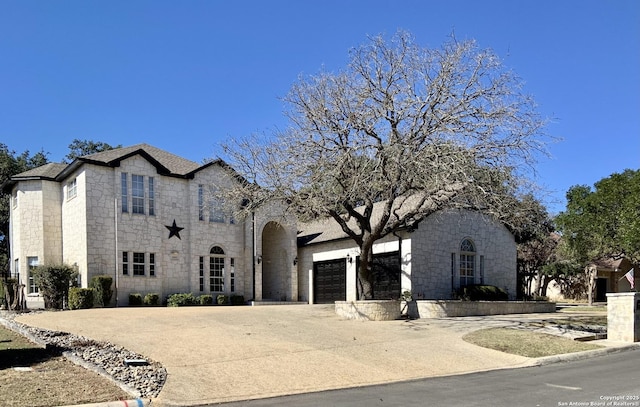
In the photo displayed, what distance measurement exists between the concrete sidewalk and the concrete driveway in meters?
0.02

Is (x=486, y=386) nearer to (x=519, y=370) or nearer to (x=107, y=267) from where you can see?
(x=519, y=370)

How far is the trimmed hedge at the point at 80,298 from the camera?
959 inches

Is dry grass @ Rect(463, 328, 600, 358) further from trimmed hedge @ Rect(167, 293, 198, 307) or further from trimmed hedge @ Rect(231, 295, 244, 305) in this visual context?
trimmed hedge @ Rect(231, 295, 244, 305)

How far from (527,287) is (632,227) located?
2118cm

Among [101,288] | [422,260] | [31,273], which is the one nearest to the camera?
[101,288]

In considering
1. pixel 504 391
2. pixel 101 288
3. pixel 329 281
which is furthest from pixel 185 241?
pixel 504 391

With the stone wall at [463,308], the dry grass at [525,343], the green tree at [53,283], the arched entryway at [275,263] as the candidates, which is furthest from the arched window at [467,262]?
the green tree at [53,283]

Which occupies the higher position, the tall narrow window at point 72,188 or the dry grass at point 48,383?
the tall narrow window at point 72,188

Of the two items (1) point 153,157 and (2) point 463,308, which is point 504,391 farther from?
(1) point 153,157

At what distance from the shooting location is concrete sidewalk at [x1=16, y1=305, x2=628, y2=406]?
11148 mm

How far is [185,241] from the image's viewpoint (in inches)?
1147

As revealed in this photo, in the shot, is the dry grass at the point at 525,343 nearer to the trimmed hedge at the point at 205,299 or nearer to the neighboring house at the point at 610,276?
the trimmed hedge at the point at 205,299

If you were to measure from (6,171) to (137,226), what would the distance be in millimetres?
18451

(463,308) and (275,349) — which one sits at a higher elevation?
(275,349)
